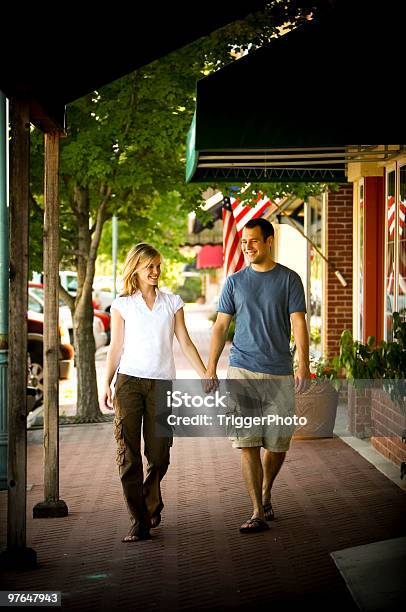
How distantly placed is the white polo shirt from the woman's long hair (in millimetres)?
71

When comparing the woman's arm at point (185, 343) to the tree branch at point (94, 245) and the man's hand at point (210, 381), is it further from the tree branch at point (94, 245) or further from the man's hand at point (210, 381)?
the tree branch at point (94, 245)

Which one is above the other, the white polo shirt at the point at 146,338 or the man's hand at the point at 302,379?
the white polo shirt at the point at 146,338

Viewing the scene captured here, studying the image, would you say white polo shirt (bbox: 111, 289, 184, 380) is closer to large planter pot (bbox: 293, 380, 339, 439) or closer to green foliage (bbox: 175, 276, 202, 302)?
large planter pot (bbox: 293, 380, 339, 439)

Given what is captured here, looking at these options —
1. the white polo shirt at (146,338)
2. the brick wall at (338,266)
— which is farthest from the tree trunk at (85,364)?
the white polo shirt at (146,338)

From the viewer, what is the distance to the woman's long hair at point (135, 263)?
7414 mm

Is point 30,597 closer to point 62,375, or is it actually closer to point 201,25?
point 201,25

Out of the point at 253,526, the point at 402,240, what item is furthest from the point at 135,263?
the point at 402,240

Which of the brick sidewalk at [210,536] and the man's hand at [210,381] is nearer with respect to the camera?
the brick sidewalk at [210,536]

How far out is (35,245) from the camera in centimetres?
1435

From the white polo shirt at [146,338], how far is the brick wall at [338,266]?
29.7ft

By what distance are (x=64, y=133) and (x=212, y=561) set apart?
10.3 feet

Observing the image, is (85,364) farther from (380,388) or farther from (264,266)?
(264,266)

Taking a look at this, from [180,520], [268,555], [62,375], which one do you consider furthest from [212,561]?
[62,375]

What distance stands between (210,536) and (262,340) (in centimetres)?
133
